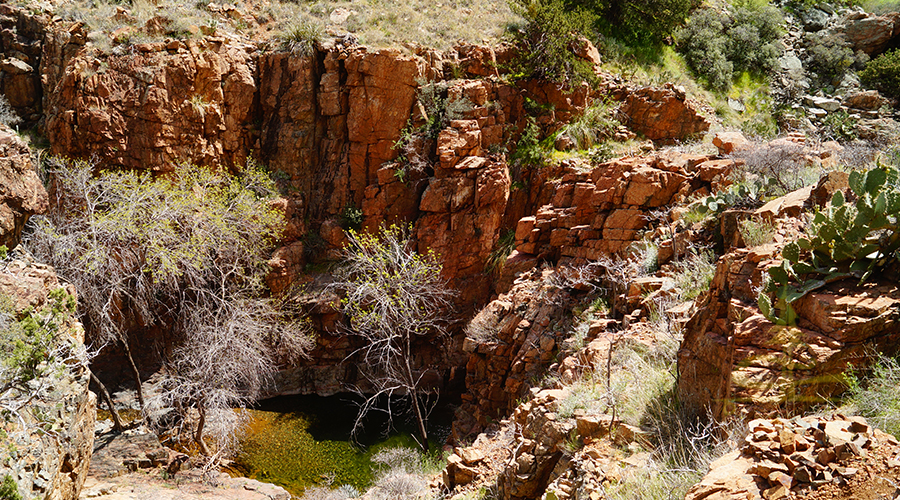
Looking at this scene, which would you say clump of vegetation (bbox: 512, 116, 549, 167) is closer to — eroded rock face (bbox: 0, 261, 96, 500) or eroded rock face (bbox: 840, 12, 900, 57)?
eroded rock face (bbox: 0, 261, 96, 500)

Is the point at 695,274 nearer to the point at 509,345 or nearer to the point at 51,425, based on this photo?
the point at 509,345

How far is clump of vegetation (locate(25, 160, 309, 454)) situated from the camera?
1109 cm

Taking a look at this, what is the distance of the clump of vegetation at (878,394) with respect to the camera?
3068 millimetres

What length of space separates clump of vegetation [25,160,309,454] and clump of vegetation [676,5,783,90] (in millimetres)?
15803

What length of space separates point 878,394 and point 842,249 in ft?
4.06

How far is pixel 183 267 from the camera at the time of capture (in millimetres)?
12578

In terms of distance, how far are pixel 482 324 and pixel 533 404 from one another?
5.23 metres

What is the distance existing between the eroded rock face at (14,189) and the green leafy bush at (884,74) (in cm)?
2290

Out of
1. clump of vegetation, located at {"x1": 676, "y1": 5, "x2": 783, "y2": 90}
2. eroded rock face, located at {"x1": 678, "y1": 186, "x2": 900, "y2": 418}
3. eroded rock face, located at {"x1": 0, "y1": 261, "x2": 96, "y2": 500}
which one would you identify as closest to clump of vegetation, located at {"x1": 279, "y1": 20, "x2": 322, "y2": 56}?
eroded rock face, located at {"x1": 0, "y1": 261, "x2": 96, "y2": 500}

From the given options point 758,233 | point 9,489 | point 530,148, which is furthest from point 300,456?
point 758,233

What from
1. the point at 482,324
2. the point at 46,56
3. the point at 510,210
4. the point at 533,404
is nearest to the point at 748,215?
the point at 533,404

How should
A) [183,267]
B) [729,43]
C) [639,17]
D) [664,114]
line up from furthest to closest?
[729,43], [639,17], [664,114], [183,267]

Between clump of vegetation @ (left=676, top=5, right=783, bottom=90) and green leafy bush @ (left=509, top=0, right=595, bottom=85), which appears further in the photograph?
clump of vegetation @ (left=676, top=5, right=783, bottom=90)

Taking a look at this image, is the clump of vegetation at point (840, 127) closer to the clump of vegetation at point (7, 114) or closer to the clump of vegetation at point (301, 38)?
the clump of vegetation at point (301, 38)
